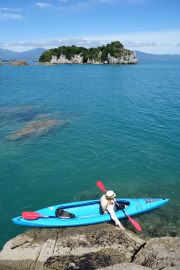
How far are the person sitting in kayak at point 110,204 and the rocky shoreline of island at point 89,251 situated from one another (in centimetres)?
46

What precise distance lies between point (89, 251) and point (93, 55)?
460 ft

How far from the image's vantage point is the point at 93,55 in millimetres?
145625

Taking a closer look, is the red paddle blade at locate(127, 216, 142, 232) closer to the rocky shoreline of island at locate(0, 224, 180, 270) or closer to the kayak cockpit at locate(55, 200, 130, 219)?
the rocky shoreline of island at locate(0, 224, 180, 270)

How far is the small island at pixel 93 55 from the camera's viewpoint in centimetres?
14138

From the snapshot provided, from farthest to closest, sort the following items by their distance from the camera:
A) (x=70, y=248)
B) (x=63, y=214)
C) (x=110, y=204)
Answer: (x=63, y=214) → (x=110, y=204) → (x=70, y=248)

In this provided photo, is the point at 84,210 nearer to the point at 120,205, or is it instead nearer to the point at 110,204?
the point at 110,204

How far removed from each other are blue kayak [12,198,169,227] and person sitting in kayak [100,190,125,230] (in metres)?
0.48

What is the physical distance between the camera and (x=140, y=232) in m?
15.5

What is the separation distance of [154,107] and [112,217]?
2892 centimetres

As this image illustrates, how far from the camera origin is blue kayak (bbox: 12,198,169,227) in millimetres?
15550

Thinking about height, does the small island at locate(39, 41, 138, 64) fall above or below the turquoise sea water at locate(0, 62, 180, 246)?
above

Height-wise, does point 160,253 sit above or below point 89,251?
above

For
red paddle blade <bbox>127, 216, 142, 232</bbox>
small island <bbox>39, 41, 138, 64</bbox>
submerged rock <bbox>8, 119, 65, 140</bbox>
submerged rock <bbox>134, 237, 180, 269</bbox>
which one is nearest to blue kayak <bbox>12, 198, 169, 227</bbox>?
red paddle blade <bbox>127, 216, 142, 232</bbox>

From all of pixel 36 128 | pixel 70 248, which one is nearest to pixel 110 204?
pixel 70 248
